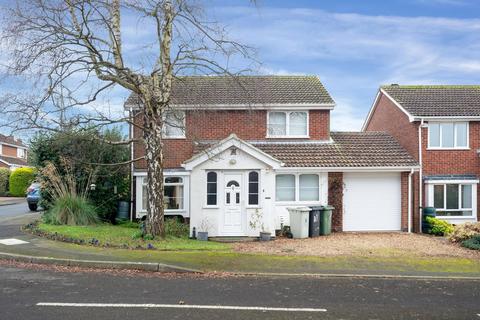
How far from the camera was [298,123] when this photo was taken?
819 inches

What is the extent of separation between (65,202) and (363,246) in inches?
428

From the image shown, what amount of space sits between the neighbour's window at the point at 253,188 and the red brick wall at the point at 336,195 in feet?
12.6

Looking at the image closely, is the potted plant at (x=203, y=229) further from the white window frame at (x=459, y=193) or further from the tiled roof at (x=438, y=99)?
the tiled roof at (x=438, y=99)

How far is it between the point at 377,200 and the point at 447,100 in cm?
637

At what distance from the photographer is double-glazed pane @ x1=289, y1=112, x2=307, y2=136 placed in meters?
20.8

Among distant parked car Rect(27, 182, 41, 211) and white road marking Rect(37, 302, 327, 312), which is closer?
white road marking Rect(37, 302, 327, 312)

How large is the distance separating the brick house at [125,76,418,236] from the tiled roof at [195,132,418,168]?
42 millimetres

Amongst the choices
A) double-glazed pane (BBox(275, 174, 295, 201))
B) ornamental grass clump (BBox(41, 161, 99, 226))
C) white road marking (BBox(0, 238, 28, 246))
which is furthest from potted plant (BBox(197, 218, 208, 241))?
white road marking (BBox(0, 238, 28, 246))

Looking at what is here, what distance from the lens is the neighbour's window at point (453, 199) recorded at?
20.5 m

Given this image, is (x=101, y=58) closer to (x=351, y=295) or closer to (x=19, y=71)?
(x=19, y=71)

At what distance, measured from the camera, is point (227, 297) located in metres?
8.22

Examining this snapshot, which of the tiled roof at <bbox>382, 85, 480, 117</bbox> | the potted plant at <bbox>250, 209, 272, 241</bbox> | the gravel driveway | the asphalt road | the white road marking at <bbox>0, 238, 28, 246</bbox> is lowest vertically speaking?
the gravel driveway

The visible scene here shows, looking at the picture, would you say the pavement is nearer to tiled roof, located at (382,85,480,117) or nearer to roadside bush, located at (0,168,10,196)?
tiled roof, located at (382,85,480,117)

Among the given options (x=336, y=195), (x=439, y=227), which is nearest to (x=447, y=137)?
(x=439, y=227)
